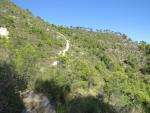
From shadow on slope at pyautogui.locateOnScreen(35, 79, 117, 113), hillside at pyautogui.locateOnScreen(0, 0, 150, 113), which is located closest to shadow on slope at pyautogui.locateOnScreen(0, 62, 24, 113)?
hillside at pyautogui.locateOnScreen(0, 0, 150, 113)

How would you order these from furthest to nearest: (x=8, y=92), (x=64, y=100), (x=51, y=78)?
(x=51, y=78) < (x=64, y=100) < (x=8, y=92)

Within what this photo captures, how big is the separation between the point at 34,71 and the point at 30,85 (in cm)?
366

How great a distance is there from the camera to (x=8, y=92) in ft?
84.2

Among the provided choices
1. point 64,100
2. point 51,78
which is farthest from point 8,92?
point 51,78

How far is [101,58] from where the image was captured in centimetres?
7838

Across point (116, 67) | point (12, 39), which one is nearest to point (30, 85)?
point (12, 39)

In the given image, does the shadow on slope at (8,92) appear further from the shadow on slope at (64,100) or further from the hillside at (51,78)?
the shadow on slope at (64,100)

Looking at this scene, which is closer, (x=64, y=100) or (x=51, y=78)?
(x=64, y=100)

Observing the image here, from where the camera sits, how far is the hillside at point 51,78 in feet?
100

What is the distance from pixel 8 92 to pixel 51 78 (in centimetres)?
1083

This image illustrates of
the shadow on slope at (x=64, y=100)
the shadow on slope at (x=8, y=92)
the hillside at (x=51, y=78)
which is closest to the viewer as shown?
the shadow on slope at (x=8, y=92)

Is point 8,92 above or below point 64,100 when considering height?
above

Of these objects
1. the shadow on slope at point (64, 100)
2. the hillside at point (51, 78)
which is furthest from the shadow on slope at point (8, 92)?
the shadow on slope at point (64, 100)

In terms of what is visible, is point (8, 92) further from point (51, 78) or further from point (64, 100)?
point (51, 78)
